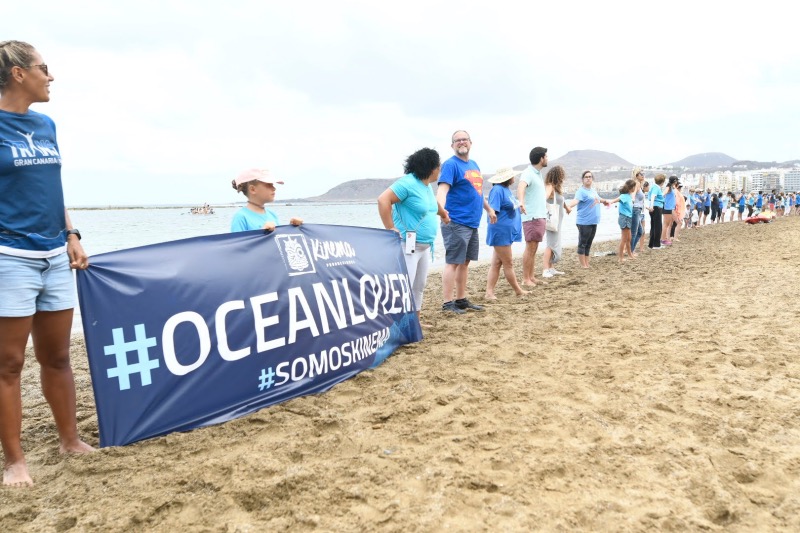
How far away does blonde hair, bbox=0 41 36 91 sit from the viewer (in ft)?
7.68

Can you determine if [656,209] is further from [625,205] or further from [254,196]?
[254,196]

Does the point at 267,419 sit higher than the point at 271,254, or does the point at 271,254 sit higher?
the point at 271,254

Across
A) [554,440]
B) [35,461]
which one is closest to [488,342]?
[554,440]

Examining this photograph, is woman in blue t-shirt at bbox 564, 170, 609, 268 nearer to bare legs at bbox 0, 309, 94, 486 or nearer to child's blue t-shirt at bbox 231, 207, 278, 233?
child's blue t-shirt at bbox 231, 207, 278, 233

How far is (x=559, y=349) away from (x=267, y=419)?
2275mm

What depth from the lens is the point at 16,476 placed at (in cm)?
239

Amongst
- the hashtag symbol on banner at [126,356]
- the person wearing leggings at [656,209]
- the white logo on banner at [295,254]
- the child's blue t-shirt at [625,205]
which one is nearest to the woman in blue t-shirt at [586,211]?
the child's blue t-shirt at [625,205]

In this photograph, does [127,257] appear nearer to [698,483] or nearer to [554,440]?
[554,440]

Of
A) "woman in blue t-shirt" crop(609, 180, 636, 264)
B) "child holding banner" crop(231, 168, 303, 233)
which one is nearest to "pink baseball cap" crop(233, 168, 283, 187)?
"child holding banner" crop(231, 168, 303, 233)

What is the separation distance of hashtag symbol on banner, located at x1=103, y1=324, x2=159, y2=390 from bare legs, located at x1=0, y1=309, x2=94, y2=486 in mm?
250

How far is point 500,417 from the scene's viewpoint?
2.82 m

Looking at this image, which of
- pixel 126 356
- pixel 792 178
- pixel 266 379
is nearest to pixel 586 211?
pixel 266 379

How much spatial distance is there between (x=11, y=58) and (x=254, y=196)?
5.27 feet

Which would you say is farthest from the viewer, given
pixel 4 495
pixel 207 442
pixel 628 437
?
pixel 207 442
